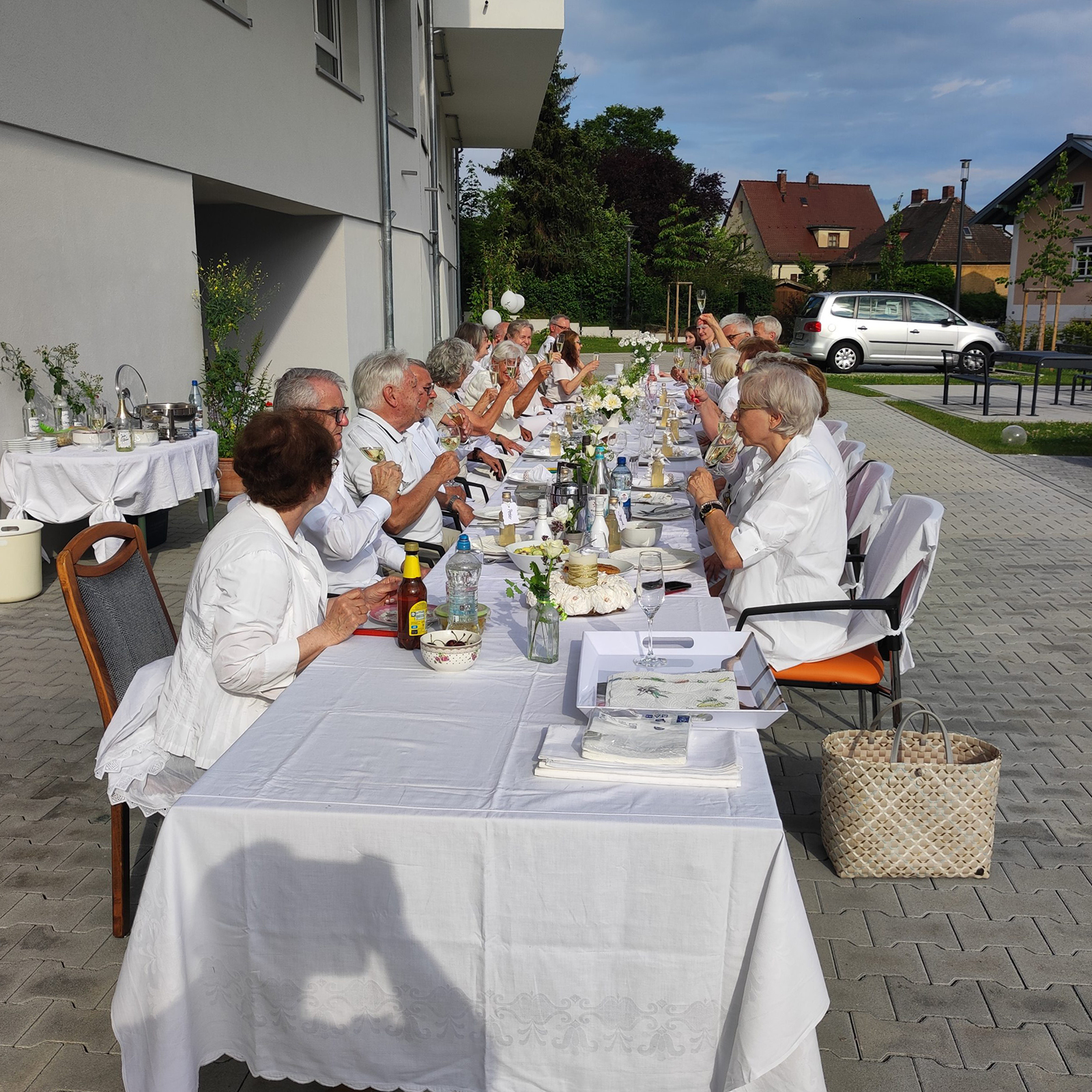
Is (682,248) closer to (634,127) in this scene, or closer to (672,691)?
(634,127)

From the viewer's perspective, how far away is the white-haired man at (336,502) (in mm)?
3760

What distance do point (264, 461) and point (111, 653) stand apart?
667 millimetres

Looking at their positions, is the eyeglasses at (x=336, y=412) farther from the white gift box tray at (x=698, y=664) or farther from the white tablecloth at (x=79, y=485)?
the white tablecloth at (x=79, y=485)

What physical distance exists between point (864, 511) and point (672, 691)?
8.48 feet

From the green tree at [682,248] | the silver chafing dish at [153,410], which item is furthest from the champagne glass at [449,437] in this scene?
the green tree at [682,248]

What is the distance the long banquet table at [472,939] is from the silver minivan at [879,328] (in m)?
22.7

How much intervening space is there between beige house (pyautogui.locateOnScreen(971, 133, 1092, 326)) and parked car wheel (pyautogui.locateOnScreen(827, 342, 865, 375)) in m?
10.8

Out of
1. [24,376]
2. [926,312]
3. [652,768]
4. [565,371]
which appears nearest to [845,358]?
[926,312]

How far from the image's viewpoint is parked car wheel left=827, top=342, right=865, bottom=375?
23.6 metres

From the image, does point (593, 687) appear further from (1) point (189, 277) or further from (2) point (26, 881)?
(1) point (189, 277)

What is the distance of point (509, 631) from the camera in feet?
9.45

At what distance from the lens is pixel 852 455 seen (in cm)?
544

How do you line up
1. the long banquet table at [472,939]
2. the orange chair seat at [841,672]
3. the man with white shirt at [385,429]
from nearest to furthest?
1. the long banquet table at [472,939]
2. the orange chair seat at [841,672]
3. the man with white shirt at [385,429]

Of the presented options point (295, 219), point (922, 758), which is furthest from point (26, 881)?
point (295, 219)
